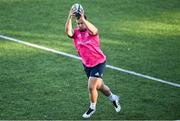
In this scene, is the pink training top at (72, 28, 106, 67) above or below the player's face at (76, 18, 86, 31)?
below

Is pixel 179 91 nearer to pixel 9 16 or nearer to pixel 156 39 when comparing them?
pixel 156 39

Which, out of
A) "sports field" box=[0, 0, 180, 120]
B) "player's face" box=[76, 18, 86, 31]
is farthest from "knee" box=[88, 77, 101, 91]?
"player's face" box=[76, 18, 86, 31]

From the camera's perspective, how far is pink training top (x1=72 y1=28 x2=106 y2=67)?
8359 millimetres

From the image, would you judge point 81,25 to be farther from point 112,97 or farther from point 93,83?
point 112,97

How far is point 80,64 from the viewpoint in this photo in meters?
11.5

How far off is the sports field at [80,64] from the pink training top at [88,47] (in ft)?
3.26

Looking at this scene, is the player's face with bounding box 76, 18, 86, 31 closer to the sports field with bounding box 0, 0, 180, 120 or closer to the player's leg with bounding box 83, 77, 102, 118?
the player's leg with bounding box 83, 77, 102, 118

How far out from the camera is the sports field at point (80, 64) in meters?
→ 9.03

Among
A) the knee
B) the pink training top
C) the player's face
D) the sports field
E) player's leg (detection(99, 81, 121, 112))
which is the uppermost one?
the player's face

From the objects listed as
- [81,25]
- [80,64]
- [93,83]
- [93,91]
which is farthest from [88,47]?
[80,64]

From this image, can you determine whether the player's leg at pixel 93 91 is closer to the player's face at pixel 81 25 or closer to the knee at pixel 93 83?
the knee at pixel 93 83

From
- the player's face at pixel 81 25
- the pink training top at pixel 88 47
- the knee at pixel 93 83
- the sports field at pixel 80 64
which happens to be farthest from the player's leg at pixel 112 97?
the player's face at pixel 81 25

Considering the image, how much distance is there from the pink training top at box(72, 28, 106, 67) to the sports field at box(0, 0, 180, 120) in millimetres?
995

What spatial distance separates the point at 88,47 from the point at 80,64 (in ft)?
10.3
